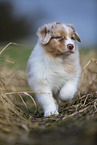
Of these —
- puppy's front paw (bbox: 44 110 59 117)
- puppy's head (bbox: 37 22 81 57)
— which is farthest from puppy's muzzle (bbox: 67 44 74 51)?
puppy's front paw (bbox: 44 110 59 117)

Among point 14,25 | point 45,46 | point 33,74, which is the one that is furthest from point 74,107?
point 14,25

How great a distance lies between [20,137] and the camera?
161 centimetres

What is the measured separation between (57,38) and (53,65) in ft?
1.41

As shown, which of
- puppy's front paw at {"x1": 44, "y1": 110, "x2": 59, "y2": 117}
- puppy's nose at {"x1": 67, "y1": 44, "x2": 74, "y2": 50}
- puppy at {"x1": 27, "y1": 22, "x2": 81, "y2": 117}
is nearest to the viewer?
puppy's front paw at {"x1": 44, "y1": 110, "x2": 59, "y2": 117}

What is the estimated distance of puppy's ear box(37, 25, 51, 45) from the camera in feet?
10.0

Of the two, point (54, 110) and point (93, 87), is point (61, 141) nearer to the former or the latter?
point (54, 110)

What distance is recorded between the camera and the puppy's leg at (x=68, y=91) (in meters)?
3.06

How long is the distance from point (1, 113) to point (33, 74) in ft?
3.02

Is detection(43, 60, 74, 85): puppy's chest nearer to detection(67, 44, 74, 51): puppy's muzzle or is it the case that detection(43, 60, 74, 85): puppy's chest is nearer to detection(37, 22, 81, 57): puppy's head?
detection(37, 22, 81, 57): puppy's head

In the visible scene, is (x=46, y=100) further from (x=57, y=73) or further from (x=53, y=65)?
A: (x=53, y=65)

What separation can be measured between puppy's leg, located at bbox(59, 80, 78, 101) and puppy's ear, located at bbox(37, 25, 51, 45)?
78 centimetres

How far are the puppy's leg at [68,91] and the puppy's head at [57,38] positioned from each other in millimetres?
515

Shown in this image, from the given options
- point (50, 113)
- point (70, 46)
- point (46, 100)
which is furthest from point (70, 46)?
point (50, 113)

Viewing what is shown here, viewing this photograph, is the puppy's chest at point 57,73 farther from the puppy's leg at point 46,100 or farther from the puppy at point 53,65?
the puppy's leg at point 46,100
